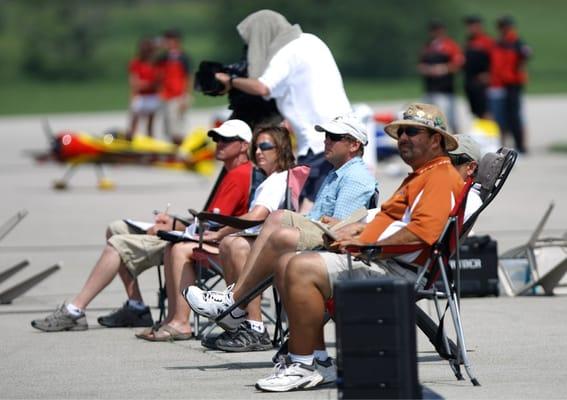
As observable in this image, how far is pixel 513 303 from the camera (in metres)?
9.05

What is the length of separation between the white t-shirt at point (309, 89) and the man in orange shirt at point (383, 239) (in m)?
2.52

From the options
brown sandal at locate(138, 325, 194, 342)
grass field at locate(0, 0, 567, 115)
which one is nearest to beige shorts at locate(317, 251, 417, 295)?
brown sandal at locate(138, 325, 194, 342)

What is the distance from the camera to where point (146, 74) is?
77.3ft

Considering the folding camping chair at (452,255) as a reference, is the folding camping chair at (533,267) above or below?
below

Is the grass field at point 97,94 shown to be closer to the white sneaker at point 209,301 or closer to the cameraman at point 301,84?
the cameraman at point 301,84

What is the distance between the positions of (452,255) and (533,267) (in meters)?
2.63

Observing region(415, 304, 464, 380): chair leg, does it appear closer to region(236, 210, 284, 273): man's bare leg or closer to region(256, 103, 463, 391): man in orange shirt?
region(256, 103, 463, 391): man in orange shirt

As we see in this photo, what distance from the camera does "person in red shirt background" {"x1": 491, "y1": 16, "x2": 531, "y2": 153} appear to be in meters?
21.3

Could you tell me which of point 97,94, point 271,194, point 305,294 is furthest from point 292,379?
point 97,94

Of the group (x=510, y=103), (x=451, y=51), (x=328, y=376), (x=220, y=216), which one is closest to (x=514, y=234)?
(x=220, y=216)

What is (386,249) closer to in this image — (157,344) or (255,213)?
(255,213)

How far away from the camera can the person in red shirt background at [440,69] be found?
23.2 meters

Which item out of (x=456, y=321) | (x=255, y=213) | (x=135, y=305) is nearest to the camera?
(x=456, y=321)

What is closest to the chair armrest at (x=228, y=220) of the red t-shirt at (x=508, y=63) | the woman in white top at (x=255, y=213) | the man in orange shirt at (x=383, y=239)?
the woman in white top at (x=255, y=213)
